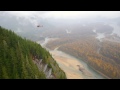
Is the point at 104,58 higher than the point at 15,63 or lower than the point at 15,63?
lower

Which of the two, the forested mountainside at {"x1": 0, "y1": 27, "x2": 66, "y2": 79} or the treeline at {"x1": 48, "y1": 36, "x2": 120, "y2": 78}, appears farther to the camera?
the treeline at {"x1": 48, "y1": 36, "x2": 120, "y2": 78}

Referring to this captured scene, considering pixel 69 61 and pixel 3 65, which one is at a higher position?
pixel 3 65

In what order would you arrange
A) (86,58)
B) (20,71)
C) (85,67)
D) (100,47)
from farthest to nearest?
(100,47) → (86,58) → (85,67) → (20,71)

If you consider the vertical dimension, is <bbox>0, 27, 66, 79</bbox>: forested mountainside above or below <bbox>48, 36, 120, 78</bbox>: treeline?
above

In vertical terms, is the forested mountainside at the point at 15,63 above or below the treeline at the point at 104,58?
→ above

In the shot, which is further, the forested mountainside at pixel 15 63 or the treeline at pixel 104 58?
the treeline at pixel 104 58

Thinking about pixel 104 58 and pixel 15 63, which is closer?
pixel 15 63
